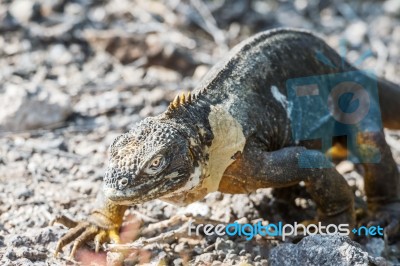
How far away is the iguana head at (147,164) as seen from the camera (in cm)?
477

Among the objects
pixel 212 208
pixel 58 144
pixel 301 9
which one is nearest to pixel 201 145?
pixel 212 208

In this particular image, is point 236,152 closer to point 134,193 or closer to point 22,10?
point 134,193

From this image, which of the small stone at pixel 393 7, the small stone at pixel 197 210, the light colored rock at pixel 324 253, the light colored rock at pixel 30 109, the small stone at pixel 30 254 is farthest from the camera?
the small stone at pixel 393 7

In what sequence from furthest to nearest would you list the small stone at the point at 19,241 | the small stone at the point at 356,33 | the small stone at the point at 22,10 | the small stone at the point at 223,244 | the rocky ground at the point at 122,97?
the small stone at the point at 356,33, the small stone at the point at 22,10, the small stone at the point at 223,244, the rocky ground at the point at 122,97, the small stone at the point at 19,241

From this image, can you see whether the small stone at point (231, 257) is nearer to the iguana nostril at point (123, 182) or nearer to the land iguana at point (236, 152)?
the land iguana at point (236, 152)

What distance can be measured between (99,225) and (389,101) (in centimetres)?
335

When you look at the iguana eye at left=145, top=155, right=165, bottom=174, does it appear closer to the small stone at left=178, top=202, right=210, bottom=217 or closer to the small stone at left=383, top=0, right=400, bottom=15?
the small stone at left=178, top=202, right=210, bottom=217

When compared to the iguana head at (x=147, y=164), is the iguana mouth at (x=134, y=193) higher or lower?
lower

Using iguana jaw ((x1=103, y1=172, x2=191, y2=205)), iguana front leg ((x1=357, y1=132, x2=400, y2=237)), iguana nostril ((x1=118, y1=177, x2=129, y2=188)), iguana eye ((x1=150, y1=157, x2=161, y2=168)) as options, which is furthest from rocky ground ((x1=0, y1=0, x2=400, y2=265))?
iguana eye ((x1=150, y1=157, x2=161, y2=168))

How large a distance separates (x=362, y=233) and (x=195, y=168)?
6.04ft

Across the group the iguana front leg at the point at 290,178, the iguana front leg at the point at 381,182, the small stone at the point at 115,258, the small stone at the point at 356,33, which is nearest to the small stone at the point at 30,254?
the small stone at the point at 115,258

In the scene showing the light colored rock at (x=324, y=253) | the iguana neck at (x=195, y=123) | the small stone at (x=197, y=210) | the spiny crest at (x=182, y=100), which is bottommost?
the small stone at (x=197, y=210)

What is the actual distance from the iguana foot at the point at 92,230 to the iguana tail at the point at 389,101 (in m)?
3.11

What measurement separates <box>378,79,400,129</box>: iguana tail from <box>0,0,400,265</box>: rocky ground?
2.08 feet
